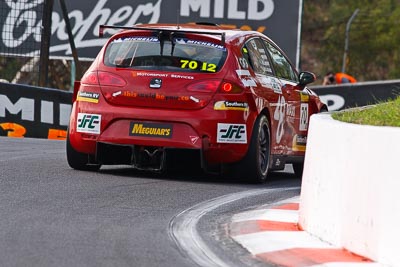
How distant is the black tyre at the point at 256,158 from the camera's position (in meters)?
11.4

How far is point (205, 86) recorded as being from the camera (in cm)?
1123

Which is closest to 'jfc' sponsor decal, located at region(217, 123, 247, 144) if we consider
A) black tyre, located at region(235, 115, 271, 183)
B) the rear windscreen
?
black tyre, located at region(235, 115, 271, 183)

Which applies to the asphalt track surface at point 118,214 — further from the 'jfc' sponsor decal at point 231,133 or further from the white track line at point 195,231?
the 'jfc' sponsor decal at point 231,133

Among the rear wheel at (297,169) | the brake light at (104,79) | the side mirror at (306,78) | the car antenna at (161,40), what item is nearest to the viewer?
the brake light at (104,79)

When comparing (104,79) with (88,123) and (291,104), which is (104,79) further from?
(291,104)

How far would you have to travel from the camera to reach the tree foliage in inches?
3127

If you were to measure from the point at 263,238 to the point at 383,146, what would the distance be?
3.86ft

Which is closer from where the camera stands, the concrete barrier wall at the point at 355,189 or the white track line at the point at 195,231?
the concrete barrier wall at the point at 355,189

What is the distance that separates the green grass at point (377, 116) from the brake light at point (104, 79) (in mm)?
2494

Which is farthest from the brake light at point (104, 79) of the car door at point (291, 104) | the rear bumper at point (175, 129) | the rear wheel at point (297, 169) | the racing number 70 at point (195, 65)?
the rear wheel at point (297, 169)

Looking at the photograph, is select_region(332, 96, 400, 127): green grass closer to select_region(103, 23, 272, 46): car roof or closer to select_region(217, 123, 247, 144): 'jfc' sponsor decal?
select_region(217, 123, 247, 144): 'jfc' sponsor decal

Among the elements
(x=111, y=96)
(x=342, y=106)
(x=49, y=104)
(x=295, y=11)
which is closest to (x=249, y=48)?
(x=111, y=96)

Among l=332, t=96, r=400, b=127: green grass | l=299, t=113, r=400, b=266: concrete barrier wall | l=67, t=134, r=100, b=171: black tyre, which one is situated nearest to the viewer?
l=299, t=113, r=400, b=266: concrete barrier wall

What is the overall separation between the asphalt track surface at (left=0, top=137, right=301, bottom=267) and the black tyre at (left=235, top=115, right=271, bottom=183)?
109 millimetres
